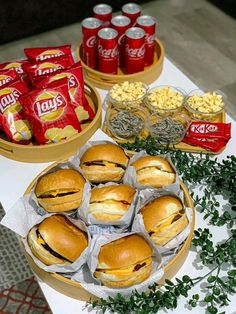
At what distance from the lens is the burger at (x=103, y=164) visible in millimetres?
1131

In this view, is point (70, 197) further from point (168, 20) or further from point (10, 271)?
point (168, 20)

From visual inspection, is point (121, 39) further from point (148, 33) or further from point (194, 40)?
point (194, 40)

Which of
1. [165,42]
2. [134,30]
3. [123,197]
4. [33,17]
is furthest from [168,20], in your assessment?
[123,197]

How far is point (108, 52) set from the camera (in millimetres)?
1583

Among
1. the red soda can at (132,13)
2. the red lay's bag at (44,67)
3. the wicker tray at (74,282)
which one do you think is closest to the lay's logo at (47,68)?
the red lay's bag at (44,67)

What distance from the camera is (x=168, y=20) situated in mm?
3256

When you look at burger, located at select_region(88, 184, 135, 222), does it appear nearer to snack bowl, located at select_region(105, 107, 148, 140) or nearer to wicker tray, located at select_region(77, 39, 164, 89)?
snack bowl, located at select_region(105, 107, 148, 140)

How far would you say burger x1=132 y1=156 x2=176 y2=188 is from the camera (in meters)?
1.10

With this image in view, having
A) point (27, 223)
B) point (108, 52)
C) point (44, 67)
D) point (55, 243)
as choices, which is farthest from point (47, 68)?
point (55, 243)

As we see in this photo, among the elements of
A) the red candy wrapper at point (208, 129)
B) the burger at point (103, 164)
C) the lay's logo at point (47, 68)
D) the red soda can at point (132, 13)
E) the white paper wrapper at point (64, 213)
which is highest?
the red soda can at point (132, 13)

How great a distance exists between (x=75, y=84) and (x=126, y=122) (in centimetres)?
20

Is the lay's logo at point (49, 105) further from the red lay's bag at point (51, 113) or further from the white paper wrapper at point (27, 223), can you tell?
the white paper wrapper at point (27, 223)

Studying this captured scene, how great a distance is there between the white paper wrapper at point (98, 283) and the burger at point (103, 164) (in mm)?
178

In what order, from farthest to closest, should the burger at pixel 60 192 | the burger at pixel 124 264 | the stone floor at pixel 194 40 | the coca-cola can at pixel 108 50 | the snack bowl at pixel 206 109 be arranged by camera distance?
the stone floor at pixel 194 40, the coca-cola can at pixel 108 50, the snack bowl at pixel 206 109, the burger at pixel 60 192, the burger at pixel 124 264
